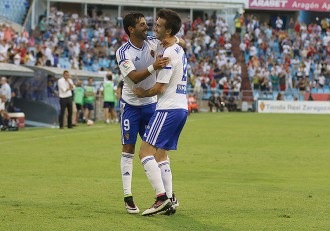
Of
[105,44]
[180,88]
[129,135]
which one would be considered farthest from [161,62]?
[105,44]

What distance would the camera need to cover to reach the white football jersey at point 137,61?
10969 mm

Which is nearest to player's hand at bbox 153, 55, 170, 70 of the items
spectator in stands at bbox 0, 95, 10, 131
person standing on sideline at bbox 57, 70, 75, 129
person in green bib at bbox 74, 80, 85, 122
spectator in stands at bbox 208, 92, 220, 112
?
spectator in stands at bbox 0, 95, 10, 131

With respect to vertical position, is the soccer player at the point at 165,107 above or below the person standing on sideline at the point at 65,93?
above

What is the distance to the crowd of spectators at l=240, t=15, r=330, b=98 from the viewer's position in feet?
191

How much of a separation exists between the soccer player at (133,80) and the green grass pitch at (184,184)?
29.3 inches

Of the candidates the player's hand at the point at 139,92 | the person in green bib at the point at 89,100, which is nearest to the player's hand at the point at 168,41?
the player's hand at the point at 139,92

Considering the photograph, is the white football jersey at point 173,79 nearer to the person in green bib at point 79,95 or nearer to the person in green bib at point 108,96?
the person in green bib at point 79,95

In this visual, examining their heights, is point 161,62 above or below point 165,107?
above

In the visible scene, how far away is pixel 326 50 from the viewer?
62281mm

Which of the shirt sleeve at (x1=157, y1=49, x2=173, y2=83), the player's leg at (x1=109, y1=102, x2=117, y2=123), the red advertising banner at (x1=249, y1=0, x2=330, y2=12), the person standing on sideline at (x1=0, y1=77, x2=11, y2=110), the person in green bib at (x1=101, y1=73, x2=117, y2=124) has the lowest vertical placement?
the player's leg at (x1=109, y1=102, x2=117, y2=123)

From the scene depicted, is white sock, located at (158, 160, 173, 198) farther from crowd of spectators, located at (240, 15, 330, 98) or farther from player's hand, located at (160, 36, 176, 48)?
crowd of spectators, located at (240, 15, 330, 98)

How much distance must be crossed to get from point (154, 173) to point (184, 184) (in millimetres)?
3774

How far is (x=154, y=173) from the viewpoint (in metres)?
10.5

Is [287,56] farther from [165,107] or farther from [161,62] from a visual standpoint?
[161,62]
